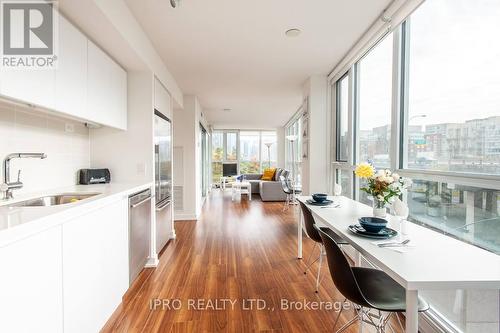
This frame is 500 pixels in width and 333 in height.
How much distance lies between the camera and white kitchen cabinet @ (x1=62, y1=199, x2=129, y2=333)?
4.75 ft

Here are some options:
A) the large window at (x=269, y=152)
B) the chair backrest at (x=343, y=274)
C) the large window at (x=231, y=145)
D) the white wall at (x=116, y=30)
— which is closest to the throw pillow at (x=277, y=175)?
the large window at (x=269, y=152)

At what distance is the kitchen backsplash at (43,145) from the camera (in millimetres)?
1829

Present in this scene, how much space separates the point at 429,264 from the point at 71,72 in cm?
253

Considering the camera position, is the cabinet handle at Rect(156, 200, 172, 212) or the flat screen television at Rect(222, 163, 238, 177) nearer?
the cabinet handle at Rect(156, 200, 172, 212)

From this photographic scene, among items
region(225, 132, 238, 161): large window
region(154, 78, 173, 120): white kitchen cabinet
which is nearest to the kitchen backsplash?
region(154, 78, 173, 120): white kitchen cabinet

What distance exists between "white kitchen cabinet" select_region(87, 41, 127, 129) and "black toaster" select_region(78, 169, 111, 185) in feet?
1.71

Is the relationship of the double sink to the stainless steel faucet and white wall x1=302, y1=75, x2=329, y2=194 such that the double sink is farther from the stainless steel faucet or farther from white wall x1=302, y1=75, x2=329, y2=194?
white wall x1=302, y1=75, x2=329, y2=194

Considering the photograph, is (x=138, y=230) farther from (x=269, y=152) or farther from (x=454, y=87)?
(x=269, y=152)

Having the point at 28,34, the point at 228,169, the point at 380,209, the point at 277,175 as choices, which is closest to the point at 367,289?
the point at 380,209

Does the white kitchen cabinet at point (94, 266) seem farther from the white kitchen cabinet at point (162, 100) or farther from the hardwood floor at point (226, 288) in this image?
the white kitchen cabinet at point (162, 100)

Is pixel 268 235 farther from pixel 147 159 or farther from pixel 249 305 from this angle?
pixel 147 159

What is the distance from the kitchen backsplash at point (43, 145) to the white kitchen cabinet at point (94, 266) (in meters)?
0.68

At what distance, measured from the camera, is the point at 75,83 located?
6.35 feet

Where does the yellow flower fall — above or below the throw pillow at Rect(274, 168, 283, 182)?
above
